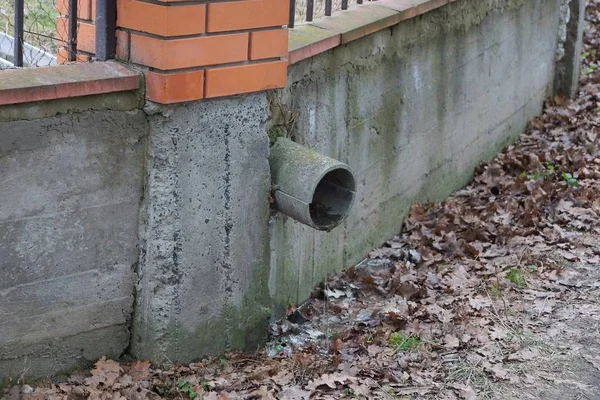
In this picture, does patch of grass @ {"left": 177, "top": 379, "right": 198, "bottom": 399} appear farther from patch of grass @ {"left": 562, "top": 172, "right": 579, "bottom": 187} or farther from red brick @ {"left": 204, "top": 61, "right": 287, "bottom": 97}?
patch of grass @ {"left": 562, "top": 172, "right": 579, "bottom": 187}

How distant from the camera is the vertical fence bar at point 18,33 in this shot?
3996 mm

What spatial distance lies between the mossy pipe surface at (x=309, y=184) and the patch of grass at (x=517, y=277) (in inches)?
50.3

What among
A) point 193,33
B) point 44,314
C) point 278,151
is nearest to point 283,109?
point 278,151

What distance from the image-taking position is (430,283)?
5.59 metres

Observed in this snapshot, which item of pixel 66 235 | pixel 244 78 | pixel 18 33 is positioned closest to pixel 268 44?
pixel 244 78

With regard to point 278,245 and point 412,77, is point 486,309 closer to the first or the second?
point 278,245

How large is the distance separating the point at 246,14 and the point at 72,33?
734 millimetres

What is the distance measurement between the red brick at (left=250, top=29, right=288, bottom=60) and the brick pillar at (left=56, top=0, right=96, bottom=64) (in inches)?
26.0

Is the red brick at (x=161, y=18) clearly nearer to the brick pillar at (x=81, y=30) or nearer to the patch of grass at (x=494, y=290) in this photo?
the brick pillar at (x=81, y=30)

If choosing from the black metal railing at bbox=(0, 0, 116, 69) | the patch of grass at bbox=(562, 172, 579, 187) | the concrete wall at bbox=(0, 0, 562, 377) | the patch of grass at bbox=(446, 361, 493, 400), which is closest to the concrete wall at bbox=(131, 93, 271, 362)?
the concrete wall at bbox=(0, 0, 562, 377)

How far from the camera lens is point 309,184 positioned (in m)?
4.43

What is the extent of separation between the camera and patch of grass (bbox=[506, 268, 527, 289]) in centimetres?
544

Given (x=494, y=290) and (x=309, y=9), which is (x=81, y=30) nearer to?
(x=309, y=9)

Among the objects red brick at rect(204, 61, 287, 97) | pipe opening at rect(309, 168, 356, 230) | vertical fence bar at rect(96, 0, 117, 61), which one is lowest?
pipe opening at rect(309, 168, 356, 230)
